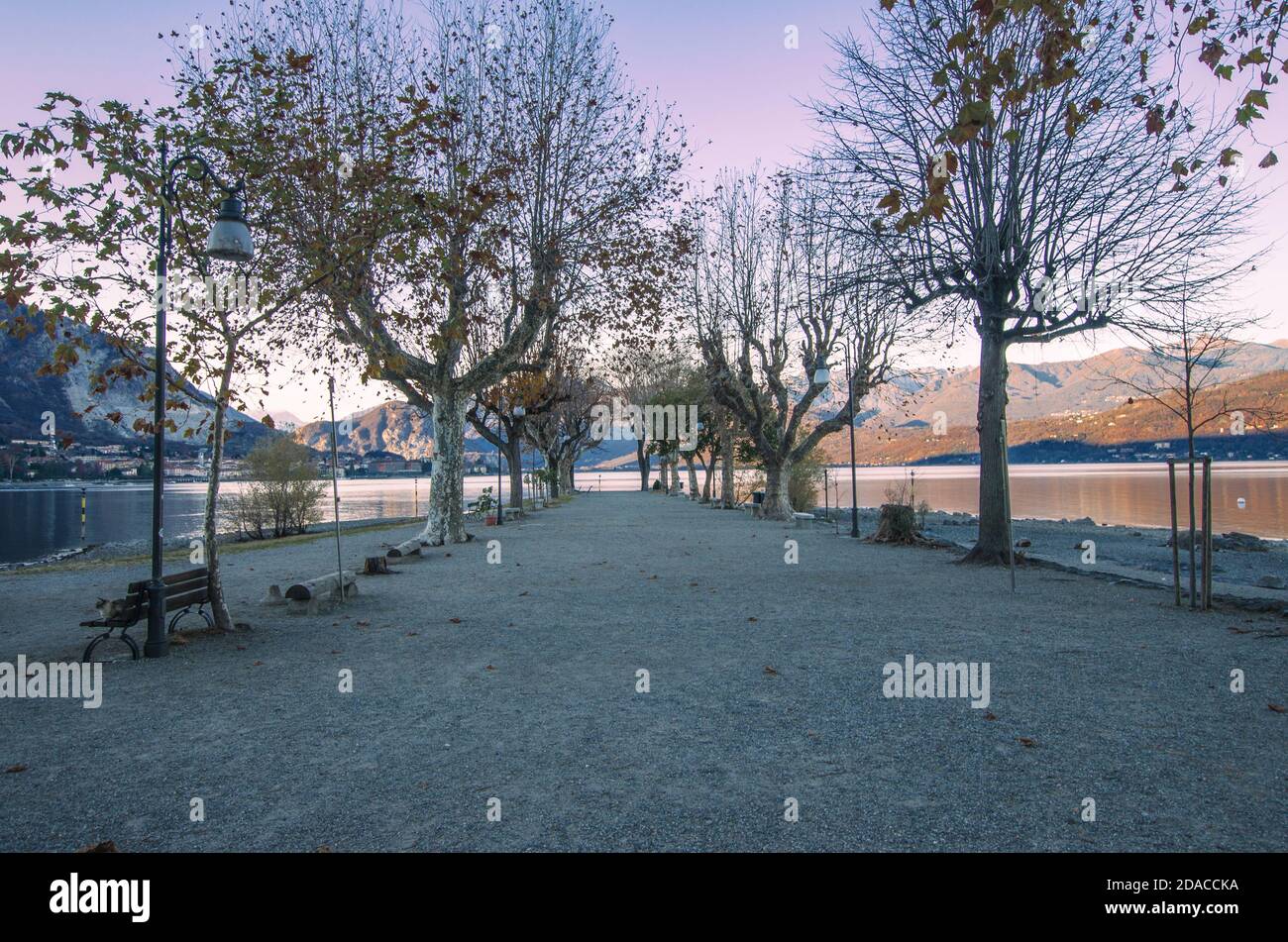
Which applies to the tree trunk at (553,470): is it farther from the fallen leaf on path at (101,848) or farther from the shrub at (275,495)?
the fallen leaf on path at (101,848)

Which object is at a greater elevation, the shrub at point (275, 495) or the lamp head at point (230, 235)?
the lamp head at point (230, 235)

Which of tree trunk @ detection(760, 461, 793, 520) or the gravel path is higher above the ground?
tree trunk @ detection(760, 461, 793, 520)

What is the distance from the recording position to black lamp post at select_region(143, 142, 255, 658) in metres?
8.29

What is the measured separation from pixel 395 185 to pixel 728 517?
26.0 meters

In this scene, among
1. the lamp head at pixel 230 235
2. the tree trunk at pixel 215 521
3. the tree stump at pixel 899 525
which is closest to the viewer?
the lamp head at pixel 230 235

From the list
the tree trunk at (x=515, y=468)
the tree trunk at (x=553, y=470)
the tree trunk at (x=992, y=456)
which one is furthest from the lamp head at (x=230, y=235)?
the tree trunk at (x=553, y=470)

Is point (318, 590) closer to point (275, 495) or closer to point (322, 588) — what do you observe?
point (322, 588)

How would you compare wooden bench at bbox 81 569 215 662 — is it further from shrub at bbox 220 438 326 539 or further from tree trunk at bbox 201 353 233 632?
shrub at bbox 220 438 326 539

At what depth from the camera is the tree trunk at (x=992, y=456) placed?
1524 centimetres

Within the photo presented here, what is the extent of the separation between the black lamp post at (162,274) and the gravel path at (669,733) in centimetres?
51

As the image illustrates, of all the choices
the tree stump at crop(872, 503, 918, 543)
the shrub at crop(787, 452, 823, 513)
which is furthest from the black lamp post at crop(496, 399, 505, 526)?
the shrub at crop(787, 452, 823, 513)

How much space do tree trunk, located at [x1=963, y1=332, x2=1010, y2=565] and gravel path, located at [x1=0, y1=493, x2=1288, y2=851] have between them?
12.9 feet
